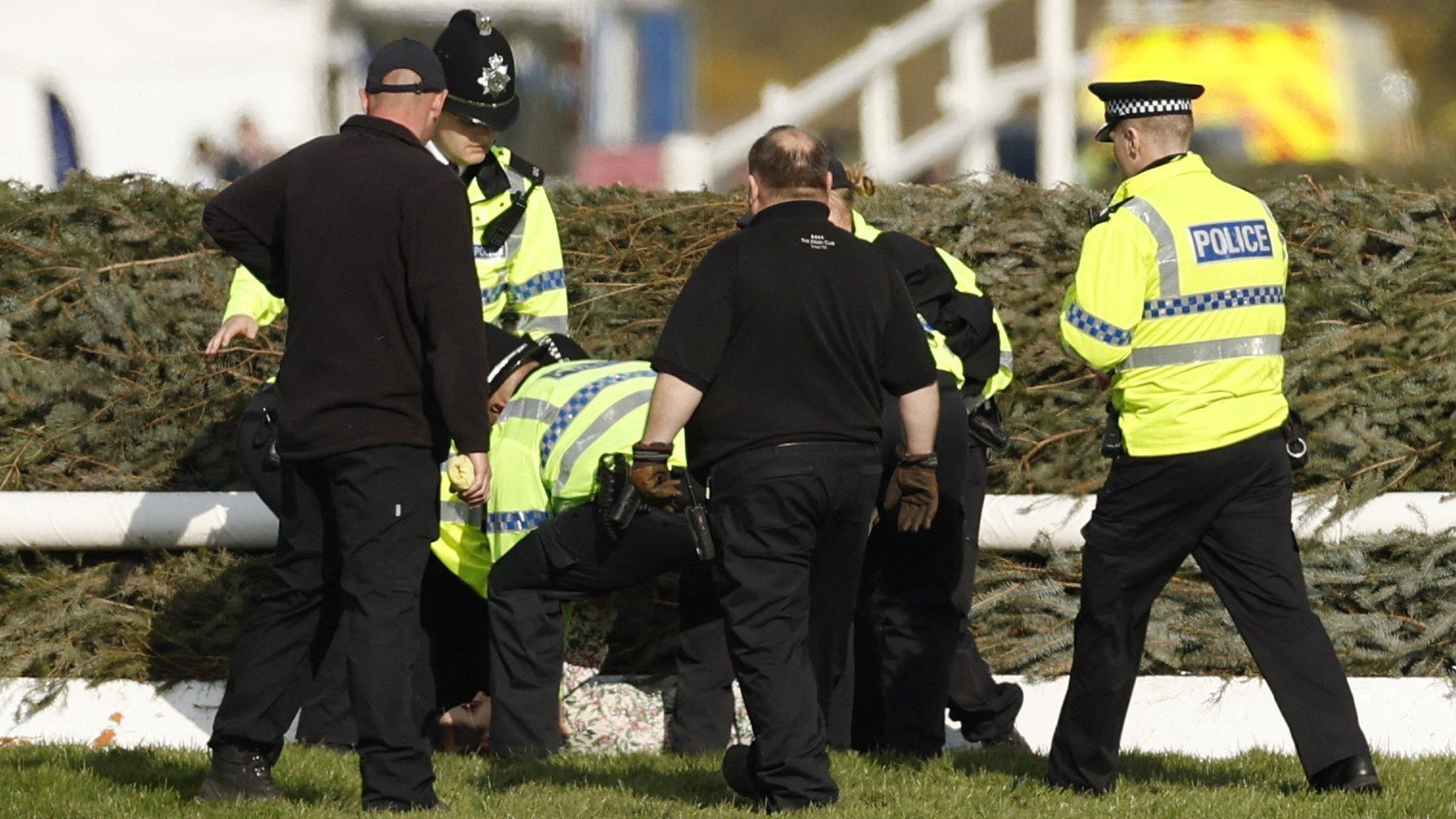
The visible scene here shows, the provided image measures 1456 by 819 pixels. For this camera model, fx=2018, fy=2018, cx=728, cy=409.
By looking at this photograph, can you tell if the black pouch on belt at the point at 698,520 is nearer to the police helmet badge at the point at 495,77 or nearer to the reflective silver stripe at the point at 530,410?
the reflective silver stripe at the point at 530,410

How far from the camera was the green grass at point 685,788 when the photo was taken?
5.24 m

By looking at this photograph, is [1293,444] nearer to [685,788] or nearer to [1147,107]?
[1147,107]

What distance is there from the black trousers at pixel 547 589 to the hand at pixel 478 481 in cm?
88

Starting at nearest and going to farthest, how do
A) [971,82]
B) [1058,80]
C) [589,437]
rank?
1. [589,437]
2. [1058,80]
3. [971,82]

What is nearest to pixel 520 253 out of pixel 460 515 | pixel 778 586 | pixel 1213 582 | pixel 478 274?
pixel 478 274

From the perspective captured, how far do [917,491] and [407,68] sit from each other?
5.87ft

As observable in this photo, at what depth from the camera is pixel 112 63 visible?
1196 centimetres

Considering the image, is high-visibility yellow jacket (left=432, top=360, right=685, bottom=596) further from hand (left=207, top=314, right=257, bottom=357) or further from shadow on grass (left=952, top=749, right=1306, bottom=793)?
shadow on grass (left=952, top=749, right=1306, bottom=793)

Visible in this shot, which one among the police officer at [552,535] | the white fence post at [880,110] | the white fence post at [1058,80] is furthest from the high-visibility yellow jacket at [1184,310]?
the white fence post at [1058,80]

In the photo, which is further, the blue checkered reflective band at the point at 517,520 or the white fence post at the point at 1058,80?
the white fence post at the point at 1058,80

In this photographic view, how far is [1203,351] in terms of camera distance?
541 centimetres

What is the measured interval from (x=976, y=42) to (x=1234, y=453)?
6.21 metres

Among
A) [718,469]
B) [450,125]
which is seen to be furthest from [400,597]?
[450,125]

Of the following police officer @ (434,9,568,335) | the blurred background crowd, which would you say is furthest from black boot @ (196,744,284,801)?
the blurred background crowd
